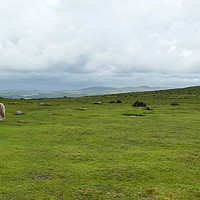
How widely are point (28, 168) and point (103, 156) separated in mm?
4585

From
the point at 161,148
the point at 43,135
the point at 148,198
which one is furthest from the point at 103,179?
the point at 43,135

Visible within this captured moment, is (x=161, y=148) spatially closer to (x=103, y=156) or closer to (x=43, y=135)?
(x=103, y=156)

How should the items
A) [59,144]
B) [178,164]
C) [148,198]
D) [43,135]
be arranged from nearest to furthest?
[148,198], [178,164], [59,144], [43,135]

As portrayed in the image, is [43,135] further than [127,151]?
Yes

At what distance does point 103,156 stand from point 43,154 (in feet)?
13.1

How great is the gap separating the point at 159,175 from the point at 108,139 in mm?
7492

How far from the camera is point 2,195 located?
26.9 ft

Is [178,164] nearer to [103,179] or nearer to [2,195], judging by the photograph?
[103,179]

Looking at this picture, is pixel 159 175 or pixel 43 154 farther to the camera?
pixel 43 154

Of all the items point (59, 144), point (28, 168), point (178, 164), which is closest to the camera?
point (28, 168)

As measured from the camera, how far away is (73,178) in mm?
9719

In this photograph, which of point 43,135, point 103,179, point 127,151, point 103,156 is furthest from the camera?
point 43,135

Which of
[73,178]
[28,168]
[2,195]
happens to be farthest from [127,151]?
[2,195]

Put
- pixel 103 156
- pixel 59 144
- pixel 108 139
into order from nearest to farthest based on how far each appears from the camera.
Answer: pixel 103 156, pixel 59 144, pixel 108 139
